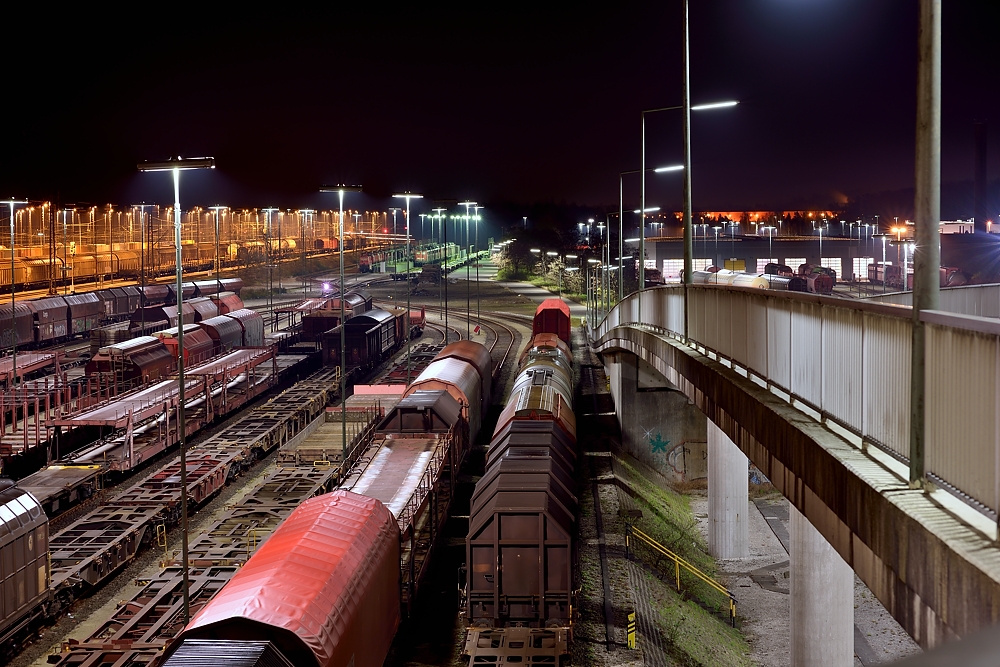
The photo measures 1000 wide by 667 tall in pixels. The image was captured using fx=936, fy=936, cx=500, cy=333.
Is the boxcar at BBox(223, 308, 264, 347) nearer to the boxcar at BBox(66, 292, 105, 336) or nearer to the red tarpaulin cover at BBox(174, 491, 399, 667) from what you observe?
the boxcar at BBox(66, 292, 105, 336)

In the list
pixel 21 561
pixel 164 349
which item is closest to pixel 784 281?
pixel 164 349

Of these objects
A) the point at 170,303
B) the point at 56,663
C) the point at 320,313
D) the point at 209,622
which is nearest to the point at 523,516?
the point at 209,622

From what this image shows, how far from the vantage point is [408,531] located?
21984 mm

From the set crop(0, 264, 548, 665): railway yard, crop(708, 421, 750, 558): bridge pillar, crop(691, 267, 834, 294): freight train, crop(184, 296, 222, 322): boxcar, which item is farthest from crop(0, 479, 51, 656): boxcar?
crop(691, 267, 834, 294): freight train

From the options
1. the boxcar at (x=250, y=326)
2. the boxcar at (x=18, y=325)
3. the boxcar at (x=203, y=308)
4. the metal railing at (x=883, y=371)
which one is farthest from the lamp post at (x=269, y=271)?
A: the metal railing at (x=883, y=371)

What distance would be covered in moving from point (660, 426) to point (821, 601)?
22.9 metres

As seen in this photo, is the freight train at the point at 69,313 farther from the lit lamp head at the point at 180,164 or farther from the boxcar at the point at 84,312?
the lit lamp head at the point at 180,164

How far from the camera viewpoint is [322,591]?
47.6 feet

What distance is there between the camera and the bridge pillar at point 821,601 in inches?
640

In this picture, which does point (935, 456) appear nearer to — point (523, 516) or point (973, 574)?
point (973, 574)

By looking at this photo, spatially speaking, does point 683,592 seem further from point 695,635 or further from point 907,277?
point 907,277

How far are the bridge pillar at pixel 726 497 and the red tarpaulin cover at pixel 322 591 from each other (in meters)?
13.2

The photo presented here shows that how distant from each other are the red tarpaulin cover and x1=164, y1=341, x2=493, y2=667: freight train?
0.7 inches

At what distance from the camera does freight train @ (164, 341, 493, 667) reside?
1338cm
